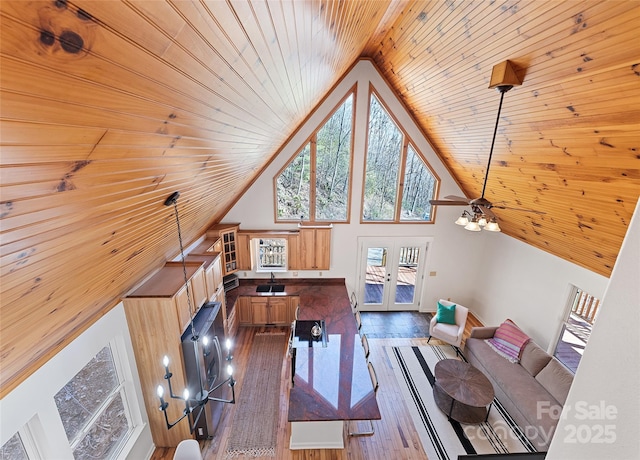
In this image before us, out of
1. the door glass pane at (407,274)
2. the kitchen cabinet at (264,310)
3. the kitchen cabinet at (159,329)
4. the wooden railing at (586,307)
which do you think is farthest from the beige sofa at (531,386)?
the kitchen cabinet at (159,329)

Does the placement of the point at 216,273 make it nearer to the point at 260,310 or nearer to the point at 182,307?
the point at 182,307

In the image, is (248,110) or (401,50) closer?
(248,110)

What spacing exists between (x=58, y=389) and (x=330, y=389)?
8.32ft

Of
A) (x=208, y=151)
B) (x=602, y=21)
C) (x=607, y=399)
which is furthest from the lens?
(x=208, y=151)

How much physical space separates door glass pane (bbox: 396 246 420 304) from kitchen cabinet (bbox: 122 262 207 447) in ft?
14.5

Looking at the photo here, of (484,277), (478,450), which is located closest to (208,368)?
(478,450)

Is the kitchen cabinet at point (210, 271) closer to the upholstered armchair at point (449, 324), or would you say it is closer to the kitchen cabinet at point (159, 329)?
the kitchen cabinet at point (159, 329)

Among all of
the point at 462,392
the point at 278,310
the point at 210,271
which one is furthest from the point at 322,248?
the point at 462,392

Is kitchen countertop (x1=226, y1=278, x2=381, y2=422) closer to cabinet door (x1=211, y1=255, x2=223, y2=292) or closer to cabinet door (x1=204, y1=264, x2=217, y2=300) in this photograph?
cabinet door (x1=211, y1=255, x2=223, y2=292)

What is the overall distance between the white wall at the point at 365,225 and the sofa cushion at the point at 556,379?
246 centimetres

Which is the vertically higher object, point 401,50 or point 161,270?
point 401,50

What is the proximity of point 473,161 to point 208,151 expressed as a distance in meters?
4.10

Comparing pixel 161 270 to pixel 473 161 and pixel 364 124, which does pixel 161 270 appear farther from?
pixel 473 161

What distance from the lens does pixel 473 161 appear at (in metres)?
4.43
